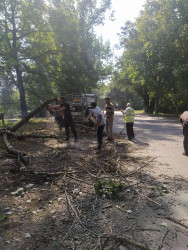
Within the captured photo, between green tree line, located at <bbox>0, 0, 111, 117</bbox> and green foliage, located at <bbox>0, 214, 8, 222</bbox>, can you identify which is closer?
green foliage, located at <bbox>0, 214, 8, 222</bbox>

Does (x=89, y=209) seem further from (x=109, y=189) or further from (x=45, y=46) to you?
(x=45, y=46)

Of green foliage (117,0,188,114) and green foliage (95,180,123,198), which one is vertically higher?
green foliage (117,0,188,114)

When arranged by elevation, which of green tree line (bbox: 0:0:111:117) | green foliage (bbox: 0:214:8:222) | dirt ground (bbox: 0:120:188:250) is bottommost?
dirt ground (bbox: 0:120:188:250)

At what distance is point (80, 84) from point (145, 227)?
17808mm

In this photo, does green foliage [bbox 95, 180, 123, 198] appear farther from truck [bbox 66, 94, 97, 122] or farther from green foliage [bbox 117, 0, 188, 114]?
green foliage [bbox 117, 0, 188, 114]

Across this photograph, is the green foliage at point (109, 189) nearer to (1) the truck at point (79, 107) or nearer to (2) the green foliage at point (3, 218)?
(2) the green foliage at point (3, 218)

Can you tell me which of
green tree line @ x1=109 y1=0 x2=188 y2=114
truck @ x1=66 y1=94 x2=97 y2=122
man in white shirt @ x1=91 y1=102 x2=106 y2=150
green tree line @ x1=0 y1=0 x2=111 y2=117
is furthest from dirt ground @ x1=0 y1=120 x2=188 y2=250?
green tree line @ x1=109 y1=0 x2=188 y2=114

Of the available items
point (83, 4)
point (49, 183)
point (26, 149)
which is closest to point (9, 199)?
point (49, 183)

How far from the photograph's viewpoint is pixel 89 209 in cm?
327

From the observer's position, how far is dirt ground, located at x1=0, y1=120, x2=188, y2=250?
8.23 ft

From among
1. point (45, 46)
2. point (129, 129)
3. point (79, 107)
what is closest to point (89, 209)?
point (129, 129)

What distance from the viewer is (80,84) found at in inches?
773

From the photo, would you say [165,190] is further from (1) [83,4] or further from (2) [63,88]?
(1) [83,4]

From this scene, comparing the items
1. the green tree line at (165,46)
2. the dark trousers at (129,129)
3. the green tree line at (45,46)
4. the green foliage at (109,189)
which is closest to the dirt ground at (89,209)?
the green foliage at (109,189)
